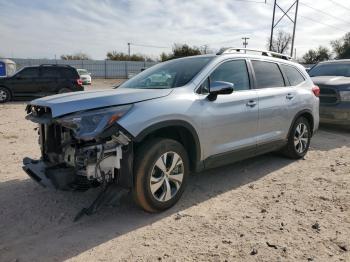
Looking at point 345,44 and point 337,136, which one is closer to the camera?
point 337,136

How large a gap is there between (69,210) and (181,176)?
132 centimetres

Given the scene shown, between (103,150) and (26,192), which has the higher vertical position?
(103,150)

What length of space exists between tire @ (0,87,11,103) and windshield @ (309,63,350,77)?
489 inches

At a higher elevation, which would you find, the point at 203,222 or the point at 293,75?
the point at 293,75

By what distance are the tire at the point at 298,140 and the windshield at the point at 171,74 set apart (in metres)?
2.17

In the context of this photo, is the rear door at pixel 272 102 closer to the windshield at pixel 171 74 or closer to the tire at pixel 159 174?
the windshield at pixel 171 74

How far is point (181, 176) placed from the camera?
163 inches

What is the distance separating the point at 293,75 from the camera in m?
6.12

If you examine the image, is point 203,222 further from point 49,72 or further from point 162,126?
point 49,72

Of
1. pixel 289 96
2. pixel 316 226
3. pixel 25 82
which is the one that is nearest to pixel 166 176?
pixel 316 226

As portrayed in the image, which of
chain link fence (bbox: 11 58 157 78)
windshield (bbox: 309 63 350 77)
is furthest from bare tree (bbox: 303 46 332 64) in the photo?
windshield (bbox: 309 63 350 77)

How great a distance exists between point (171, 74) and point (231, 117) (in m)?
0.96

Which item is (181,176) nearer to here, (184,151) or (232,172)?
(184,151)

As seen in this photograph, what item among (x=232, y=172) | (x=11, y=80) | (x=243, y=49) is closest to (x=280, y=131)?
(x=232, y=172)
